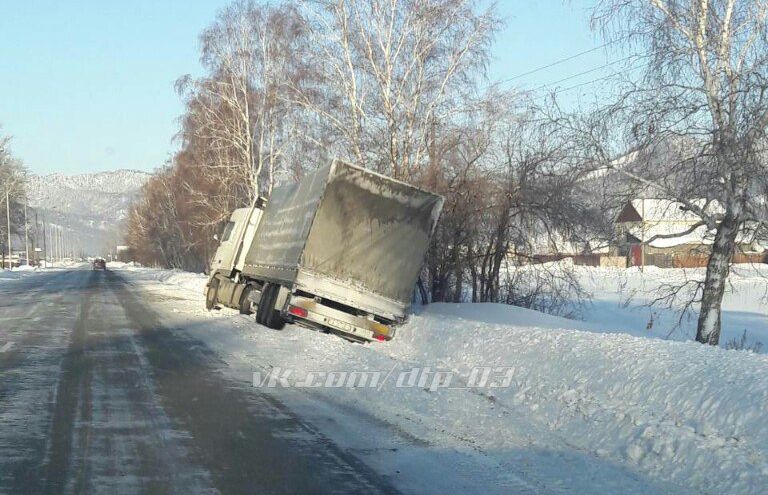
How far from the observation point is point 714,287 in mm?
13945

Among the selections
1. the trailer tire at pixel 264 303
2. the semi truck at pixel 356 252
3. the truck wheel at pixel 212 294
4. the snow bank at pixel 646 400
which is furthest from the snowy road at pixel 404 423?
the truck wheel at pixel 212 294

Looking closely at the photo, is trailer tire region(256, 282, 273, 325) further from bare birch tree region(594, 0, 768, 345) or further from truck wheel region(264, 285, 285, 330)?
bare birch tree region(594, 0, 768, 345)

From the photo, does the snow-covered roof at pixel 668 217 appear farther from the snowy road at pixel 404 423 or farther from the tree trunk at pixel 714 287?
the snowy road at pixel 404 423

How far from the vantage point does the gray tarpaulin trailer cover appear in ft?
49.7

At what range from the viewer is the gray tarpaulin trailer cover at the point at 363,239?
15.1 metres

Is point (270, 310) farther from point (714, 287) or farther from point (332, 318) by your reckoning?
point (714, 287)

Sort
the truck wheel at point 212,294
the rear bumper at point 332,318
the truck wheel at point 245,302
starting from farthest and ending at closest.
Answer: the truck wheel at point 212,294 → the truck wheel at point 245,302 → the rear bumper at point 332,318

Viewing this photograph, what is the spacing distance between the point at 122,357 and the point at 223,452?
6969mm

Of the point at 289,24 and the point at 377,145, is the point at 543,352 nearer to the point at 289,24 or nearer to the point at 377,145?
the point at 377,145

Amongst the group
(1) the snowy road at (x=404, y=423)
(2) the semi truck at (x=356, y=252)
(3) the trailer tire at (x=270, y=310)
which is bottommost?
(1) the snowy road at (x=404, y=423)

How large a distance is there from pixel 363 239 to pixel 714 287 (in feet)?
21.1

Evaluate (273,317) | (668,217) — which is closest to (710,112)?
(668,217)

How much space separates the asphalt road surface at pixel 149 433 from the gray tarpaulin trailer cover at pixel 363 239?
286 cm

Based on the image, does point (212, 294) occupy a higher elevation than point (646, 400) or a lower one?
higher
